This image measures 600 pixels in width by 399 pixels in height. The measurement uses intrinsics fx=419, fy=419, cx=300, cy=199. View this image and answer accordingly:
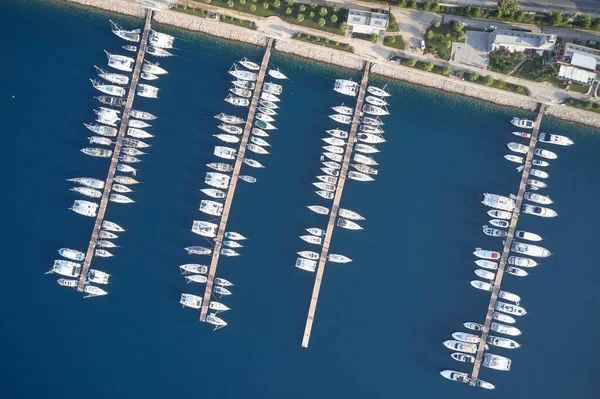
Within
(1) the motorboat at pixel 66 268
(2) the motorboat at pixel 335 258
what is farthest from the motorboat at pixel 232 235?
(1) the motorboat at pixel 66 268

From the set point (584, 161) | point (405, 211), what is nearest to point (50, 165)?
point (405, 211)

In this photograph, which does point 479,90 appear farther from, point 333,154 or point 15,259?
point 15,259

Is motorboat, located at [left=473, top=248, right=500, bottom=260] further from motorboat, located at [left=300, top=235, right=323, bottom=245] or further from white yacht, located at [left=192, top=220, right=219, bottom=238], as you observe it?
white yacht, located at [left=192, top=220, right=219, bottom=238]

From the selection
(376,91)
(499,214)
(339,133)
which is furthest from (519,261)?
(376,91)

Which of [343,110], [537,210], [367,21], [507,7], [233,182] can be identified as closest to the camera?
[507,7]

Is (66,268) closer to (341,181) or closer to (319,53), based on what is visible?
(341,181)

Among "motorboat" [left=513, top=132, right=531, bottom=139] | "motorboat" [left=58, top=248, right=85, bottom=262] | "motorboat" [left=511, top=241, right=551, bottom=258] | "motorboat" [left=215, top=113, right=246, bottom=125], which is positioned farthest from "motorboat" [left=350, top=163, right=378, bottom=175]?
"motorboat" [left=58, top=248, right=85, bottom=262]
